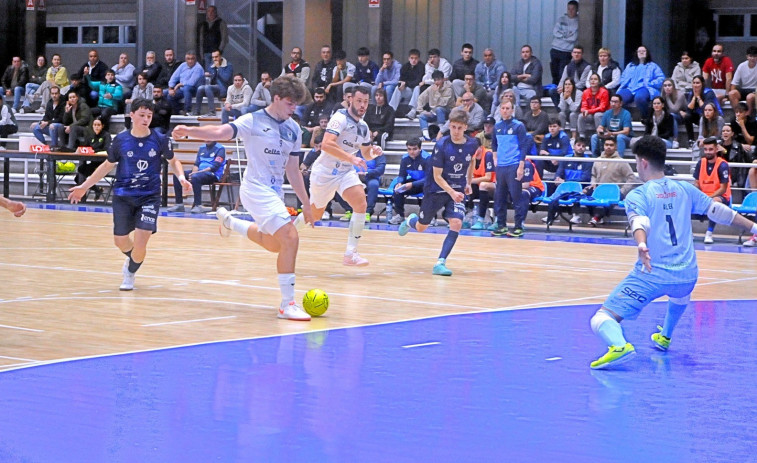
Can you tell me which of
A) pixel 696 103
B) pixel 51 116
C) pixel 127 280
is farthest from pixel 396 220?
pixel 51 116

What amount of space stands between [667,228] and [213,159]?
1572 cm

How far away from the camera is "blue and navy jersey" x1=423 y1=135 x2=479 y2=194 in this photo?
12438 millimetres

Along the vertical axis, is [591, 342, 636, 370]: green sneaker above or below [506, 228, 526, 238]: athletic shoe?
above

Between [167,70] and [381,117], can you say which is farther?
[167,70]

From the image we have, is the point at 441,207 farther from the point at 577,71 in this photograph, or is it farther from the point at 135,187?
the point at 577,71

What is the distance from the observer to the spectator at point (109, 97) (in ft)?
86.3

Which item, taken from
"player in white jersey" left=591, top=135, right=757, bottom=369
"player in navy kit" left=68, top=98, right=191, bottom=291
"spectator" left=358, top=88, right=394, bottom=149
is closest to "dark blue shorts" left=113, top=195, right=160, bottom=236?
"player in navy kit" left=68, top=98, right=191, bottom=291

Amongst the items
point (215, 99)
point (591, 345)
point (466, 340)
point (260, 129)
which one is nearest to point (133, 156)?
point (260, 129)

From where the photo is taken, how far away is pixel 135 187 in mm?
10539

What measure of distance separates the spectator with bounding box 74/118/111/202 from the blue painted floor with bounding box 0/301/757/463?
53.7 feet

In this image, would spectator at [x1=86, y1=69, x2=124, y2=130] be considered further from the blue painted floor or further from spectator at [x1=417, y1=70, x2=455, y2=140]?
the blue painted floor

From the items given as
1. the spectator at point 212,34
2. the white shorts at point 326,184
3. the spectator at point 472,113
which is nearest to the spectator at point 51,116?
the spectator at point 212,34

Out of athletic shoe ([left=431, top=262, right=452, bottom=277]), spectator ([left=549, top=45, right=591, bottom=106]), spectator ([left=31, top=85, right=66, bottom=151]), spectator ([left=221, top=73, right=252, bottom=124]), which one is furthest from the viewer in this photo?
spectator ([left=31, top=85, right=66, bottom=151])

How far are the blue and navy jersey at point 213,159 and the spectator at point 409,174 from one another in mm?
3938
